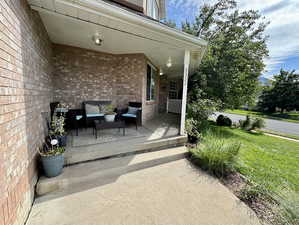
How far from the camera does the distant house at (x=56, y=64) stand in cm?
133

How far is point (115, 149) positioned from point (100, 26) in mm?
3059

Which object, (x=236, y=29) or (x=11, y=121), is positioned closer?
(x=11, y=121)

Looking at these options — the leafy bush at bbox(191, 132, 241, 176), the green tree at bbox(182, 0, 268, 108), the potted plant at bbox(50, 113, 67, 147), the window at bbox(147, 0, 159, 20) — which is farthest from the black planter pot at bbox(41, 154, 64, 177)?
the green tree at bbox(182, 0, 268, 108)

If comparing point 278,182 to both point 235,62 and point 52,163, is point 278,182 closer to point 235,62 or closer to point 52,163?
point 52,163

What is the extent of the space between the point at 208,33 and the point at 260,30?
339 cm

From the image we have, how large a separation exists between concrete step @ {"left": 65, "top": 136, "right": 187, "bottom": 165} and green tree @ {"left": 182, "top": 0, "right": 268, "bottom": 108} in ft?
16.7

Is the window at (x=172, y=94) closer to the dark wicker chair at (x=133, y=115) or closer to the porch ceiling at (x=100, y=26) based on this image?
the dark wicker chair at (x=133, y=115)

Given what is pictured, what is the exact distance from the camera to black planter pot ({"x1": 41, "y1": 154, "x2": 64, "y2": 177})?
80.7 inches

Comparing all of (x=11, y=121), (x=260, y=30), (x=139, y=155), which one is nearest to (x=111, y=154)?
(x=139, y=155)

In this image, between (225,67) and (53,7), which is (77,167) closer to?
(53,7)

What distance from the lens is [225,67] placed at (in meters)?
7.66

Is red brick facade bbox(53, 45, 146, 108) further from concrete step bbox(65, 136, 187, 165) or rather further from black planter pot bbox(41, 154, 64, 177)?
black planter pot bbox(41, 154, 64, 177)

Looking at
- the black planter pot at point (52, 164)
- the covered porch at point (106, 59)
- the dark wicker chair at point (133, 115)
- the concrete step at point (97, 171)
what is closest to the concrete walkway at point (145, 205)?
the concrete step at point (97, 171)

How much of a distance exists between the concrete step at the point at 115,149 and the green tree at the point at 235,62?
508 centimetres
